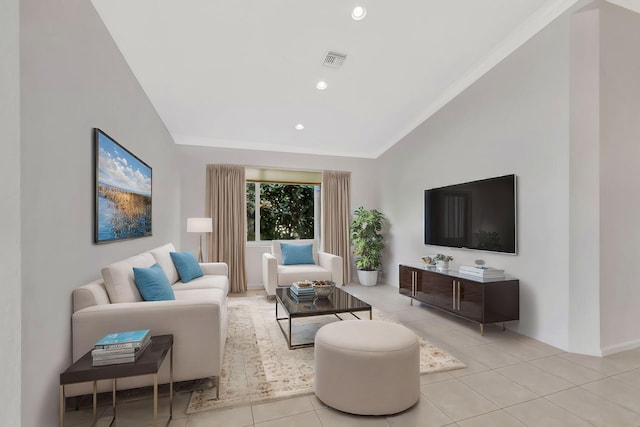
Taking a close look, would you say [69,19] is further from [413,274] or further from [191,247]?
[413,274]

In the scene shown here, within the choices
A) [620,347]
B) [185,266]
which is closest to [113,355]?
[185,266]

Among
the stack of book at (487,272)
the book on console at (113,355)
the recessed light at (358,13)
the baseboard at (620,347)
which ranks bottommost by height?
the baseboard at (620,347)

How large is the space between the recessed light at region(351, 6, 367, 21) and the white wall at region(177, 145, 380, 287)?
9.93 ft

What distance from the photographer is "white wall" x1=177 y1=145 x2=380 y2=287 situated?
5.17m

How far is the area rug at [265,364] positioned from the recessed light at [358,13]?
9.85 ft

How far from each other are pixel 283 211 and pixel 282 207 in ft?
0.26

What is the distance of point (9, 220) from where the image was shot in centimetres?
49

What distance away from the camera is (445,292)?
3.68 m

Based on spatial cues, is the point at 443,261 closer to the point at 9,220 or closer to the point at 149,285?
the point at 149,285

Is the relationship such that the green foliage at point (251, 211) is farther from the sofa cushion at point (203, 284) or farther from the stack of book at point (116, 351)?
the stack of book at point (116, 351)

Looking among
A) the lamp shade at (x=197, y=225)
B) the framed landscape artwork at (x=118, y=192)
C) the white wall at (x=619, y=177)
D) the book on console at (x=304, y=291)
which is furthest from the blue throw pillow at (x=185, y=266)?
the white wall at (x=619, y=177)

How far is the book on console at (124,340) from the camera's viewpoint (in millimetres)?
1642

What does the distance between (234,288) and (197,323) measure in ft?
10.9

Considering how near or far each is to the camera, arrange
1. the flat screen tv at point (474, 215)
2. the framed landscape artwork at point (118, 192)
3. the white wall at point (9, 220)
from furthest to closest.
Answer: the flat screen tv at point (474, 215) → the framed landscape artwork at point (118, 192) → the white wall at point (9, 220)
